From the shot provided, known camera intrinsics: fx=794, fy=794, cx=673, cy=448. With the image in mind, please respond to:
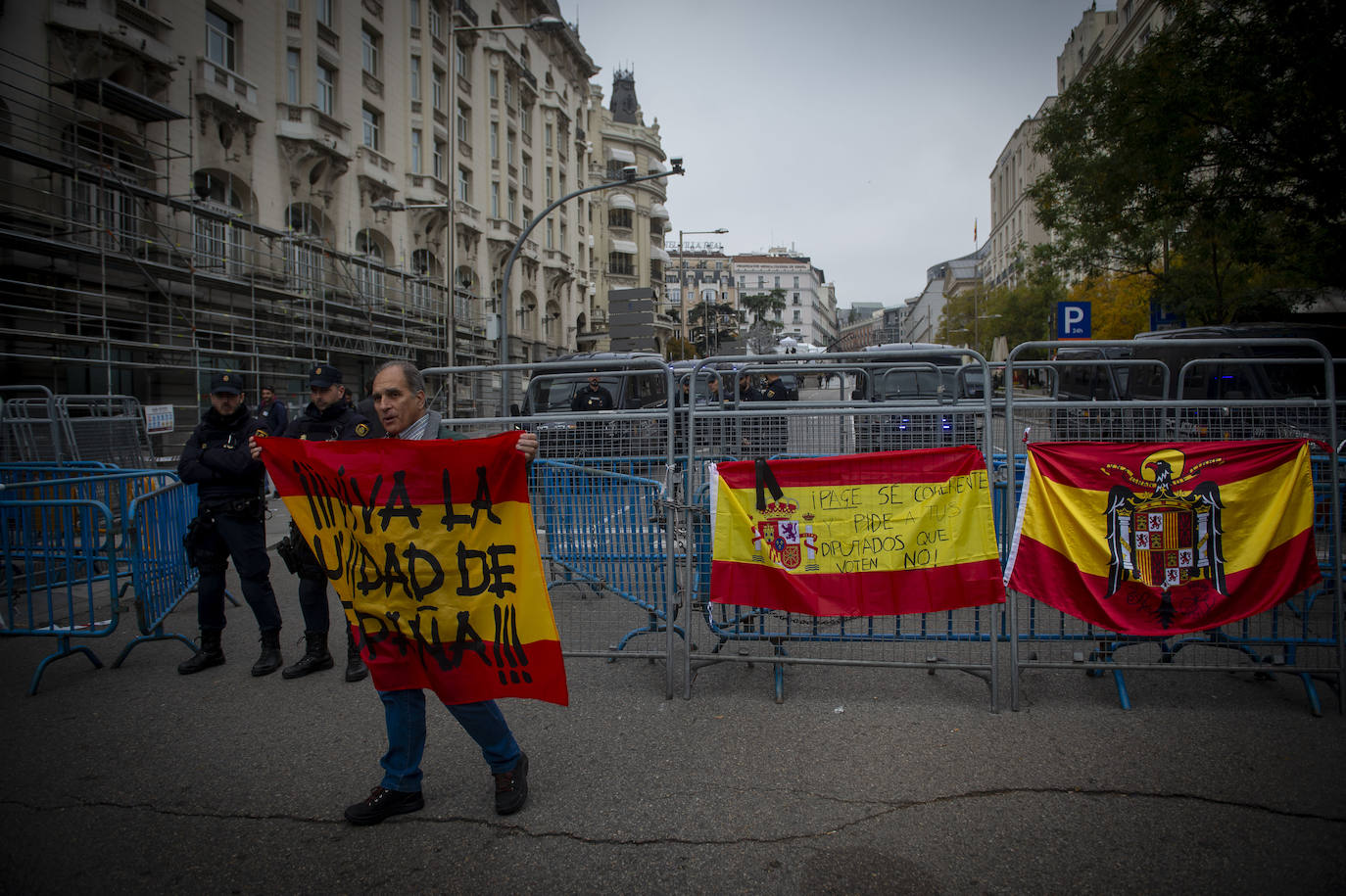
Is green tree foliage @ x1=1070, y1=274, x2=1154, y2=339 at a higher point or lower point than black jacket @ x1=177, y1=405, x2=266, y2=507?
higher

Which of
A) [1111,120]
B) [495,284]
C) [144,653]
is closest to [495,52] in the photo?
[495,284]

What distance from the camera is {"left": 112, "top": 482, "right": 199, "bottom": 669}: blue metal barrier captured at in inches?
199

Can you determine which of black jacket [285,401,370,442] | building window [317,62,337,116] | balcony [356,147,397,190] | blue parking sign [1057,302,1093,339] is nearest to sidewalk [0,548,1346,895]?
black jacket [285,401,370,442]

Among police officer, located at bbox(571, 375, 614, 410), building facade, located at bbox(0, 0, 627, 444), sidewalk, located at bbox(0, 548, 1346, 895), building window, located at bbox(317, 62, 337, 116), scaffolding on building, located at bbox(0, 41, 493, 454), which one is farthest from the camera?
building window, located at bbox(317, 62, 337, 116)

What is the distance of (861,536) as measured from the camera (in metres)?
4.56

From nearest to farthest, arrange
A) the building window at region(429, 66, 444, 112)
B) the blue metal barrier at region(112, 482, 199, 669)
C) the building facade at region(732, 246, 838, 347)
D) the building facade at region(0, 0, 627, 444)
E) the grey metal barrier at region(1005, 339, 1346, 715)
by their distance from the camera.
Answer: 1. the grey metal barrier at region(1005, 339, 1346, 715)
2. the blue metal barrier at region(112, 482, 199, 669)
3. the building facade at region(0, 0, 627, 444)
4. the building window at region(429, 66, 444, 112)
5. the building facade at region(732, 246, 838, 347)

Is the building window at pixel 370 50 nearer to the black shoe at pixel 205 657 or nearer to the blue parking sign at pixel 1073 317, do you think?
the blue parking sign at pixel 1073 317

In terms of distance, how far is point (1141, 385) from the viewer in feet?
51.2

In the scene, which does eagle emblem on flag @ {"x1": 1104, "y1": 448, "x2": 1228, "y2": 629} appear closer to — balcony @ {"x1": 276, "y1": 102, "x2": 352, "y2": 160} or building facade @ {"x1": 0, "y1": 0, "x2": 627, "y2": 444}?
building facade @ {"x1": 0, "y1": 0, "x2": 627, "y2": 444}

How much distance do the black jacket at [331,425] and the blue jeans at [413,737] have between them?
1988 mm

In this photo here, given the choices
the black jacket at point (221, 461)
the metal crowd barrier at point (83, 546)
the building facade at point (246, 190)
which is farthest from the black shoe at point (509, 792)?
the building facade at point (246, 190)

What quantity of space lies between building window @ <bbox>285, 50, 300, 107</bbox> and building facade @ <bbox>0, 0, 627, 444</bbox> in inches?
3.3

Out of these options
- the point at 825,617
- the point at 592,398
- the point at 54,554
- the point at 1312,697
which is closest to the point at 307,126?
the point at 592,398

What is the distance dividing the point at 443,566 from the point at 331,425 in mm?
2103
